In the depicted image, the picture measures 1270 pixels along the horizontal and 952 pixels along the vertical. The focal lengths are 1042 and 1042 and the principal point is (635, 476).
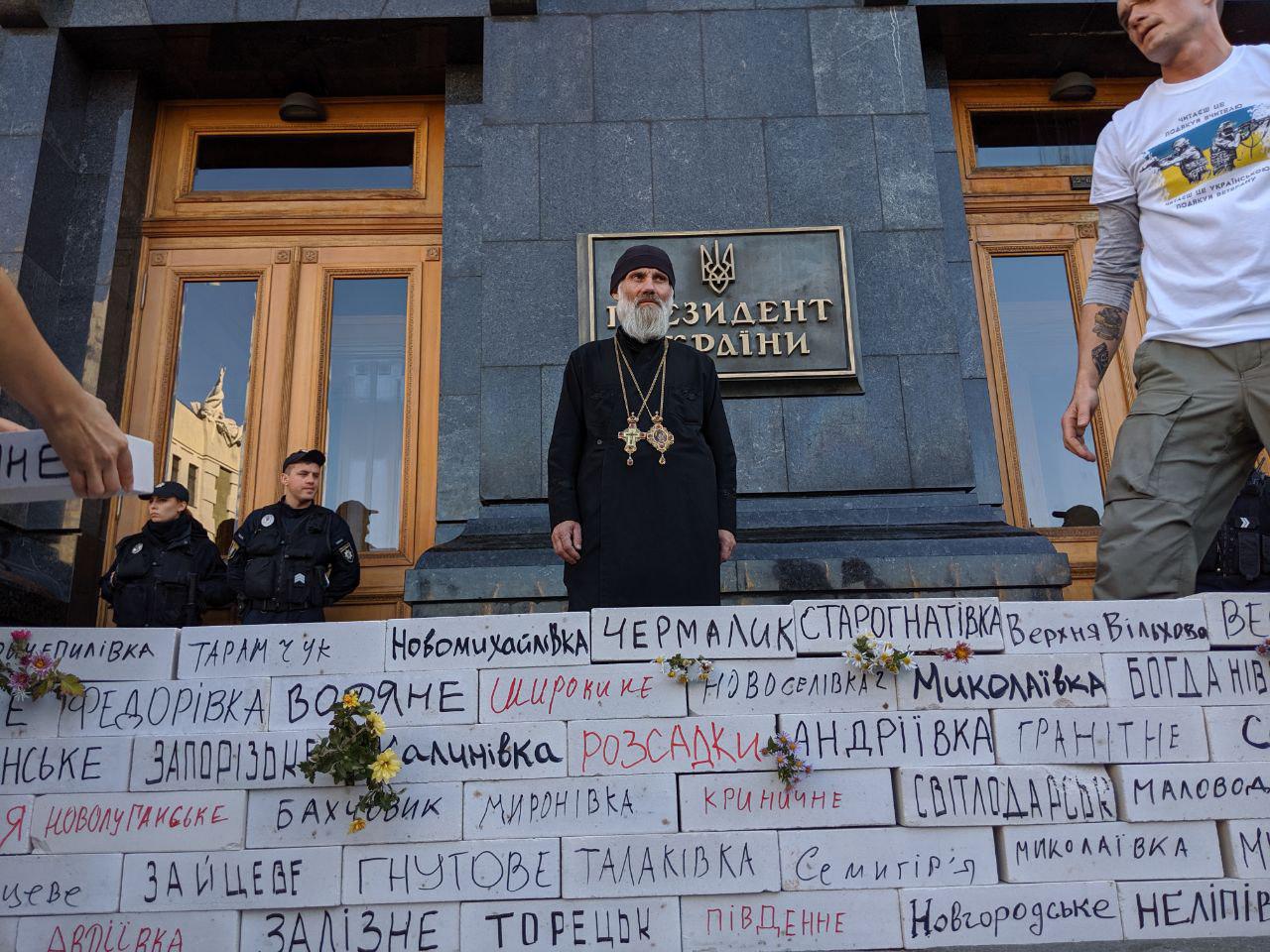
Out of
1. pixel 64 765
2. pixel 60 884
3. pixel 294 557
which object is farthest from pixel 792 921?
pixel 294 557

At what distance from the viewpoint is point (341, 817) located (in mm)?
2947

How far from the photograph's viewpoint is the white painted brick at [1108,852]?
9.57ft

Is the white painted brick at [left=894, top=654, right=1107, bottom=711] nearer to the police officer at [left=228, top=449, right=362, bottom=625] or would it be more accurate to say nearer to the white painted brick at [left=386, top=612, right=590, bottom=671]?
the white painted brick at [left=386, top=612, right=590, bottom=671]

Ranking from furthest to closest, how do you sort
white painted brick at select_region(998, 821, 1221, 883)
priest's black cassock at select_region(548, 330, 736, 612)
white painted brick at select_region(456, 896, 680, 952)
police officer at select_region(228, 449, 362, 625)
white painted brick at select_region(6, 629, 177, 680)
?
police officer at select_region(228, 449, 362, 625), priest's black cassock at select_region(548, 330, 736, 612), white painted brick at select_region(6, 629, 177, 680), white painted brick at select_region(998, 821, 1221, 883), white painted brick at select_region(456, 896, 680, 952)

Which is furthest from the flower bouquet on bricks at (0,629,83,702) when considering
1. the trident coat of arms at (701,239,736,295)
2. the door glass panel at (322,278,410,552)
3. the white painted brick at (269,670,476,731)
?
the trident coat of arms at (701,239,736,295)

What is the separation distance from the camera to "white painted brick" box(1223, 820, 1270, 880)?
295 centimetres

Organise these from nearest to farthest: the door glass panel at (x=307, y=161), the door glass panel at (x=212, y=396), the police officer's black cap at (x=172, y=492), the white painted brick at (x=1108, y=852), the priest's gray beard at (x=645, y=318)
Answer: the white painted brick at (x=1108, y=852)
the priest's gray beard at (x=645, y=318)
the police officer's black cap at (x=172, y=492)
the door glass panel at (x=212, y=396)
the door glass panel at (x=307, y=161)

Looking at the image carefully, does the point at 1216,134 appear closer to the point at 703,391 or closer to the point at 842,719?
the point at 703,391

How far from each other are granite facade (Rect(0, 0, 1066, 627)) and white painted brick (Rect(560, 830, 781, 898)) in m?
2.75

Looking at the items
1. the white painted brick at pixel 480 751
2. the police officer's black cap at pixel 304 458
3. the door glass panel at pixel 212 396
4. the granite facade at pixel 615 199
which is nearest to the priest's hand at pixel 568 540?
the white painted brick at pixel 480 751

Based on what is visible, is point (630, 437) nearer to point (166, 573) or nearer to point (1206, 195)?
point (1206, 195)

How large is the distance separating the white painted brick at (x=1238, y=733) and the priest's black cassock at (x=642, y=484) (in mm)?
1796

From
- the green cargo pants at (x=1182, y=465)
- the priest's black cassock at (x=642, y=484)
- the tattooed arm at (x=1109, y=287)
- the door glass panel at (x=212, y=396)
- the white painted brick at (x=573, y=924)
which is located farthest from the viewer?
the door glass panel at (x=212, y=396)

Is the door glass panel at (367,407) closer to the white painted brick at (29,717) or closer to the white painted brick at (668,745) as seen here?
the white painted brick at (29,717)
